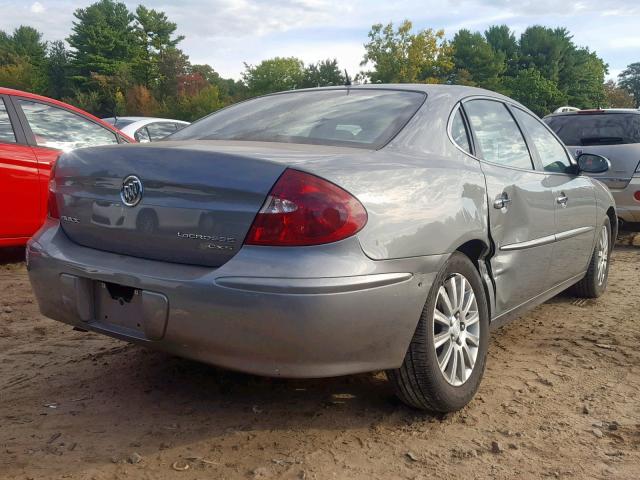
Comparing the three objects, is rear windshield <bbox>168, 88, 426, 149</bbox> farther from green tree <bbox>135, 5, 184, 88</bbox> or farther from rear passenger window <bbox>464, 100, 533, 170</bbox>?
green tree <bbox>135, 5, 184, 88</bbox>

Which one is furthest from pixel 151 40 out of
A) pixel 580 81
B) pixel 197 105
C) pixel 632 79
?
pixel 632 79

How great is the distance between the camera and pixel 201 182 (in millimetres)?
2502

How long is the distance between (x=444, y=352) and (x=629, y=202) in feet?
18.1

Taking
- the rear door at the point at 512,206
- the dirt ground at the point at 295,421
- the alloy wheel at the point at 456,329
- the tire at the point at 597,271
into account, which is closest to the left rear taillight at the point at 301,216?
the alloy wheel at the point at 456,329

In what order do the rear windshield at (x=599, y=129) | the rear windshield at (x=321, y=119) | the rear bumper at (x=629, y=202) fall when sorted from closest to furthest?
the rear windshield at (x=321, y=119) < the rear bumper at (x=629, y=202) < the rear windshield at (x=599, y=129)

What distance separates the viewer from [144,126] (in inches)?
374

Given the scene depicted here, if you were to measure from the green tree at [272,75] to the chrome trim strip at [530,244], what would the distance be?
73.9 metres

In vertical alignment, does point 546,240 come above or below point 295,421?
above

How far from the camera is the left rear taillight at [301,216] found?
2369 mm

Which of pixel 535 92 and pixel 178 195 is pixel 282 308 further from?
pixel 535 92

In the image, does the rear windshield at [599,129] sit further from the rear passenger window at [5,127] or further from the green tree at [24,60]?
the green tree at [24,60]

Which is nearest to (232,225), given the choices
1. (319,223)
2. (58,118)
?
(319,223)

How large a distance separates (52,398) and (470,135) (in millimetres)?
2350

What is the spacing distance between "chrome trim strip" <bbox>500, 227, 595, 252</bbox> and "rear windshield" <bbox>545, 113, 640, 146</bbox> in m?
3.66
